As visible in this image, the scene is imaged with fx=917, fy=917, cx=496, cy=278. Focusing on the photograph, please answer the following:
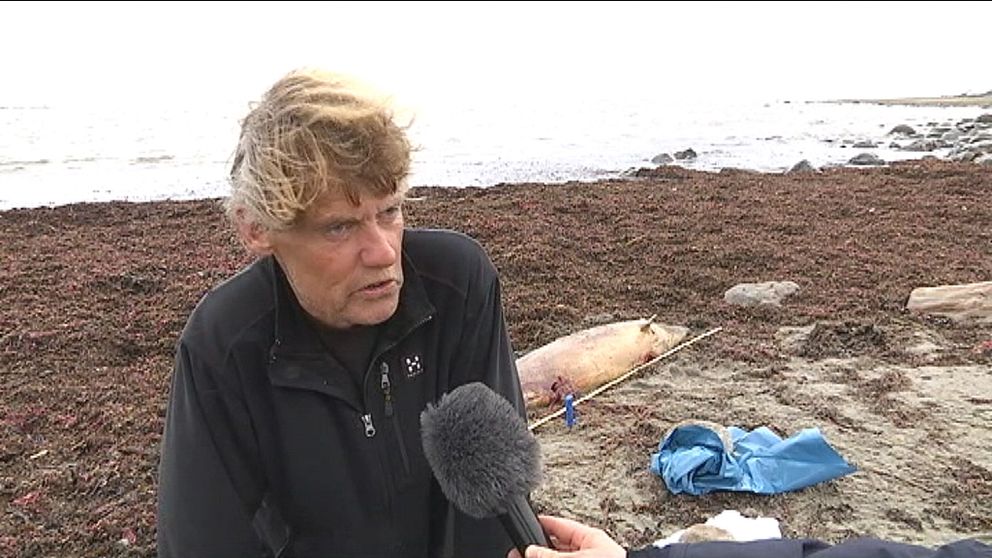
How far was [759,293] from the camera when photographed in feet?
24.6

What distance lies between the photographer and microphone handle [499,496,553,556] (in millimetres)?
1879

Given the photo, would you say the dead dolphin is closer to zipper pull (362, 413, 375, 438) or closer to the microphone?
zipper pull (362, 413, 375, 438)

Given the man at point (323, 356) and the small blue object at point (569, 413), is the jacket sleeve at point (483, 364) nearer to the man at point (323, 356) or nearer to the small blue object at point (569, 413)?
the man at point (323, 356)

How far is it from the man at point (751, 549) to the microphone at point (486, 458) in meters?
0.11

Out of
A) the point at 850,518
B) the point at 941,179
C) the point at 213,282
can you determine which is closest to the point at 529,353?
the point at 850,518

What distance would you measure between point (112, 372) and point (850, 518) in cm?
487

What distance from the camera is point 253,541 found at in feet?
8.21

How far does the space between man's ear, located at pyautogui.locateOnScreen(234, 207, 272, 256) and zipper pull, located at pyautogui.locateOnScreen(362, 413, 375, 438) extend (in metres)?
0.51

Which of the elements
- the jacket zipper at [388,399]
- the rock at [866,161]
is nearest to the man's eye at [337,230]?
the jacket zipper at [388,399]

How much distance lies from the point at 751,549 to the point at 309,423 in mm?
1179

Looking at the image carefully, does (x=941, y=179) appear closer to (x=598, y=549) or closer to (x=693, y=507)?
(x=693, y=507)

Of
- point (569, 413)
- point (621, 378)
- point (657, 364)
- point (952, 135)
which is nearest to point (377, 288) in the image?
point (569, 413)

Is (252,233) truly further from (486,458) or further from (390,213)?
(486,458)

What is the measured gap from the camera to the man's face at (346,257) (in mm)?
2268
